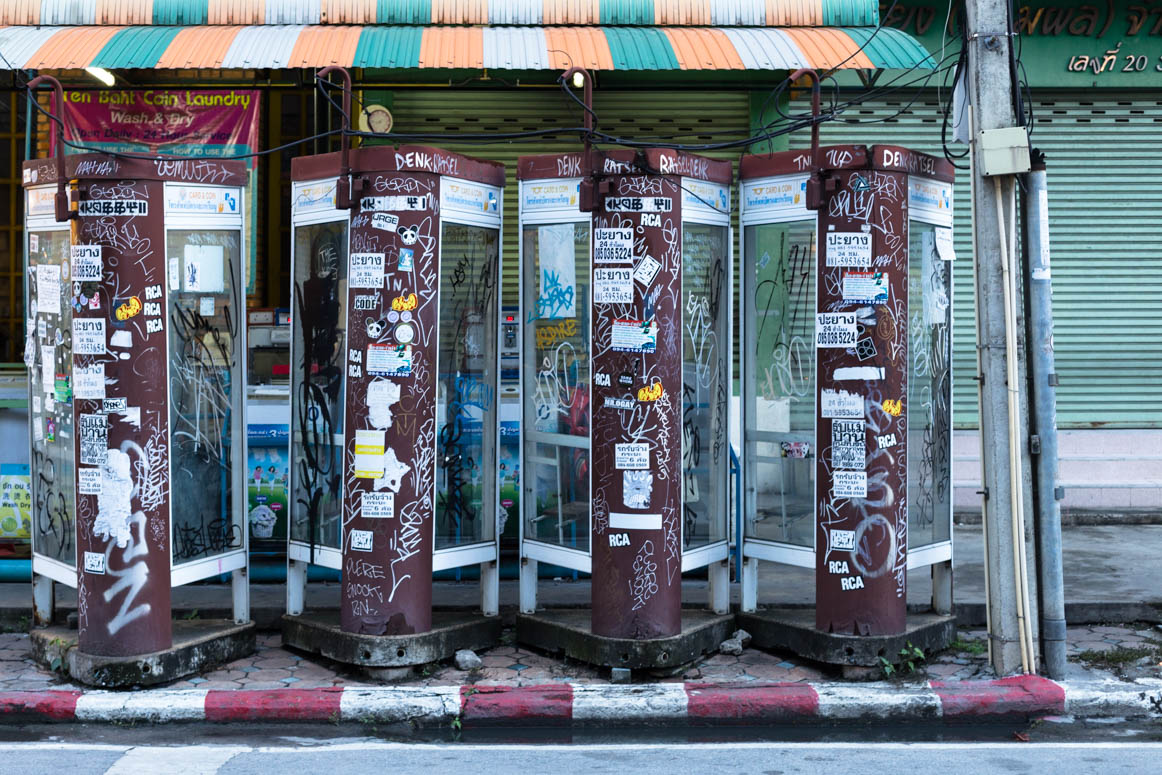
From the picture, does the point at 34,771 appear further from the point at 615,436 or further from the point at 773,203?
the point at 773,203

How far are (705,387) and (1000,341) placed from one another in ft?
6.25

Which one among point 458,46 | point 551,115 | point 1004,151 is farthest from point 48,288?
point 1004,151

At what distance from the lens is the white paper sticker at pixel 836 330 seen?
6.60m

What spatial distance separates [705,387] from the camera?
25.0 ft

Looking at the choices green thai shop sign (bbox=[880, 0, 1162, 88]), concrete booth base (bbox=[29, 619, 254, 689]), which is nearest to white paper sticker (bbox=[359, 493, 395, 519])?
concrete booth base (bbox=[29, 619, 254, 689])

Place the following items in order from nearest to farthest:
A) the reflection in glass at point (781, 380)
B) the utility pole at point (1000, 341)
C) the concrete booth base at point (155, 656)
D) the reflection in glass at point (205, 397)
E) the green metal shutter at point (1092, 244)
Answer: the concrete booth base at point (155, 656) → the utility pole at point (1000, 341) → the reflection in glass at point (205, 397) → the reflection in glass at point (781, 380) → the green metal shutter at point (1092, 244)

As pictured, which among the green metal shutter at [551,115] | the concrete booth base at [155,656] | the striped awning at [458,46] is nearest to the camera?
the concrete booth base at [155,656]

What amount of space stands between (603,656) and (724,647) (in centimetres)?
91

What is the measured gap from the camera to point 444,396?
755 centimetres

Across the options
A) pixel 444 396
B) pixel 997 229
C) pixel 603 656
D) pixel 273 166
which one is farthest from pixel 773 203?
Answer: pixel 273 166

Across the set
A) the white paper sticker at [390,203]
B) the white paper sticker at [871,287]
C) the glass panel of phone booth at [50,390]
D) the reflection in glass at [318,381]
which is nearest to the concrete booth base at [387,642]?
the reflection in glass at [318,381]

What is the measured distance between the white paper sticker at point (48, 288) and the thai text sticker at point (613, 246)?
3.19 meters

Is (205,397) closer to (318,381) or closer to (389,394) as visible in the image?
(318,381)

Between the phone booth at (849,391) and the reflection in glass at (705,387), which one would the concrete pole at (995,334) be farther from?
the reflection in glass at (705,387)
